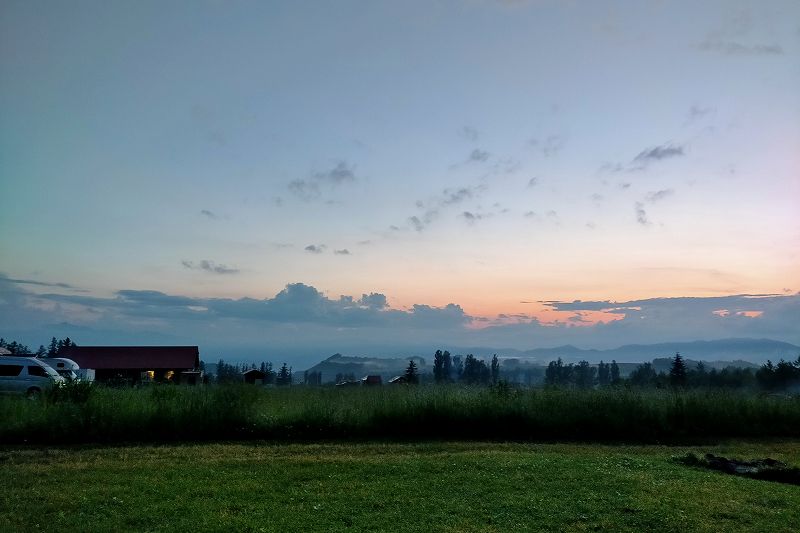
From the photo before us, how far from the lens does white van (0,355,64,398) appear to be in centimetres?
2125

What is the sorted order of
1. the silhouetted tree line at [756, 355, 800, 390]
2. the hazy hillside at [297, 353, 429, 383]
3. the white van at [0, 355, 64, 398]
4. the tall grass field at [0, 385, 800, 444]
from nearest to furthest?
the tall grass field at [0, 385, 800, 444] → the white van at [0, 355, 64, 398] → the silhouetted tree line at [756, 355, 800, 390] → the hazy hillside at [297, 353, 429, 383]

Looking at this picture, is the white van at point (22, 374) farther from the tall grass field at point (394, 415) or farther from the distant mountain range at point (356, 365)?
the distant mountain range at point (356, 365)

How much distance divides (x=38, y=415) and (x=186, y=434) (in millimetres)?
3176

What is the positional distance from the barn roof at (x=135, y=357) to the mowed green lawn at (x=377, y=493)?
23.9 m

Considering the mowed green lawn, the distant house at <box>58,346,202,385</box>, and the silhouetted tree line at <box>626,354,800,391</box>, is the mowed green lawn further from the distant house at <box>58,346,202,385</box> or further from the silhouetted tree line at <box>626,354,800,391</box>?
the distant house at <box>58,346,202,385</box>

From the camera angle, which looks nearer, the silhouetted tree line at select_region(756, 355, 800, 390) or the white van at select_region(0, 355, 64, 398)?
the white van at select_region(0, 355, 64, 398)

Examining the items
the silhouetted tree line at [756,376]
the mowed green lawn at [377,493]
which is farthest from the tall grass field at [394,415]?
the silhouetted tree line at [756,376]

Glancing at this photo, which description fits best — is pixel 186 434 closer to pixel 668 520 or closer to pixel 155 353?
pixel 668 520

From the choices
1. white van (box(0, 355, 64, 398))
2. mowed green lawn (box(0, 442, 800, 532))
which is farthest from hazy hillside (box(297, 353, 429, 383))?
mowed green lawn (box(0, 442, 800, 532))

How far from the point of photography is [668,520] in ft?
23.5

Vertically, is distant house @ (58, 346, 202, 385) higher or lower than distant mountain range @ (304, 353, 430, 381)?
higher

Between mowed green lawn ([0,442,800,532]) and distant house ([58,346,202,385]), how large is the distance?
931 inches

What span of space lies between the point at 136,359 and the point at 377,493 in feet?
101

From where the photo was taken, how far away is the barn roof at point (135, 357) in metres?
34.8
